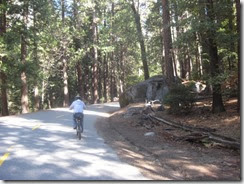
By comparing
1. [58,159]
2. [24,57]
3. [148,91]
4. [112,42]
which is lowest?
[58,159]

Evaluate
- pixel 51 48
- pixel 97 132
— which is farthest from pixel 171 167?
pixel 51 48

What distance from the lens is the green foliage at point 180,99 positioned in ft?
61.5

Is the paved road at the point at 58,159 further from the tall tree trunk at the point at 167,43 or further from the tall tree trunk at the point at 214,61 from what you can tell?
the tall tree trunk at the point at 167,43

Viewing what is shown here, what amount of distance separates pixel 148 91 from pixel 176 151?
17.4 meters

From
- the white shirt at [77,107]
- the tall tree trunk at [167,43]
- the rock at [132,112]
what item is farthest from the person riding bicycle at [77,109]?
the tall tree trunk at [167,43]

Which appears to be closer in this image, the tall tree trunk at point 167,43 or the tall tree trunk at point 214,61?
the tall tree trunk at point 214,61

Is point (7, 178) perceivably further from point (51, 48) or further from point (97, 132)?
point (51, 48)

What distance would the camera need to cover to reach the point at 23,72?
3180 centimetres

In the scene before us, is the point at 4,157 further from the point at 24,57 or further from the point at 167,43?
the point at 24,57

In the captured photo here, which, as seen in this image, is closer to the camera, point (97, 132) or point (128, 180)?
point (128, 180)

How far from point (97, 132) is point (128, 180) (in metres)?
8.84

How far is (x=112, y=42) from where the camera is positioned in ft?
177

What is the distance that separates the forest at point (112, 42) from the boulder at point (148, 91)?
2.63m

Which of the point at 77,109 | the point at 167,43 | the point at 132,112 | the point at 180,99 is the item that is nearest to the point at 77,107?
the point at 77,109
